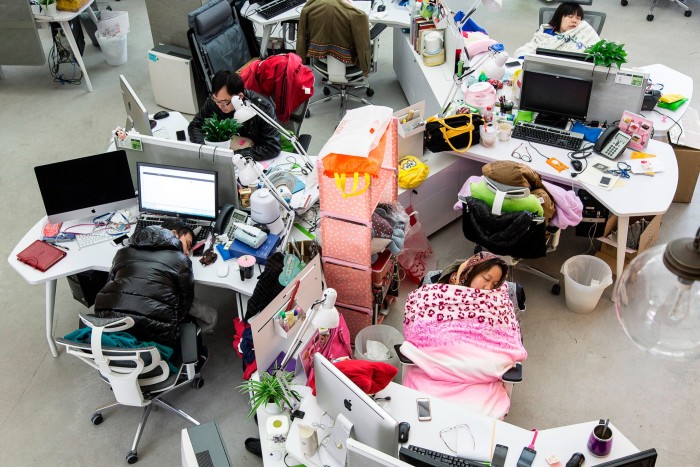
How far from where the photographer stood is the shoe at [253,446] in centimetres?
347

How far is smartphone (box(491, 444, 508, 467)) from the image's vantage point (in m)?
2.72

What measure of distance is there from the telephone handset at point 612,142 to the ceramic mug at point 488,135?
0.65 meters

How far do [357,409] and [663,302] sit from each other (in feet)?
4.11

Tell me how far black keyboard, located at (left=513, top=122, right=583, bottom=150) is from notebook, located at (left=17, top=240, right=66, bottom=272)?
295 centimetres

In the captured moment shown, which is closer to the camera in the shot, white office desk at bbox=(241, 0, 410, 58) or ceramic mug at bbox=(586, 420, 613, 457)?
ceramic mug at bbox=(586, 420, 613, 457)

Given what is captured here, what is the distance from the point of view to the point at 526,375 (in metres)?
3.87

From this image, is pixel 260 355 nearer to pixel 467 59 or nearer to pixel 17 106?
pixel 467 59

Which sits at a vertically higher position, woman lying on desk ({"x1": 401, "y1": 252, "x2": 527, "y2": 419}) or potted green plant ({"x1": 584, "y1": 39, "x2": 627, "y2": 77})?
potted green plant ({"x1": 584, "y1": 39, "x2": 627, "y2": 77})

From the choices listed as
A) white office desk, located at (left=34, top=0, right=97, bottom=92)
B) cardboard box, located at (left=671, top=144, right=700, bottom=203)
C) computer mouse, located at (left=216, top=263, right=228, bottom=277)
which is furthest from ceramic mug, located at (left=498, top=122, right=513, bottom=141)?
white office desk, located at (left=34, top=0, right=97, bottom=92)

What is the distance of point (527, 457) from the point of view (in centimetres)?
274

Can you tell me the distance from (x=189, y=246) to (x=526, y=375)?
6.72ft

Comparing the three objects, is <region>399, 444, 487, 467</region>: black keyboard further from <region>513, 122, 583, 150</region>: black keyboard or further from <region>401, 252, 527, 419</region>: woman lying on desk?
<region>513, 122, 583, 150</region>: black keyboard

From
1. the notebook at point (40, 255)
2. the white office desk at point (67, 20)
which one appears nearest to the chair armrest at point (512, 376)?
the notebook at point (40, 255)

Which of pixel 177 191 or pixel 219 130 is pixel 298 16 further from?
pixel 177 191
